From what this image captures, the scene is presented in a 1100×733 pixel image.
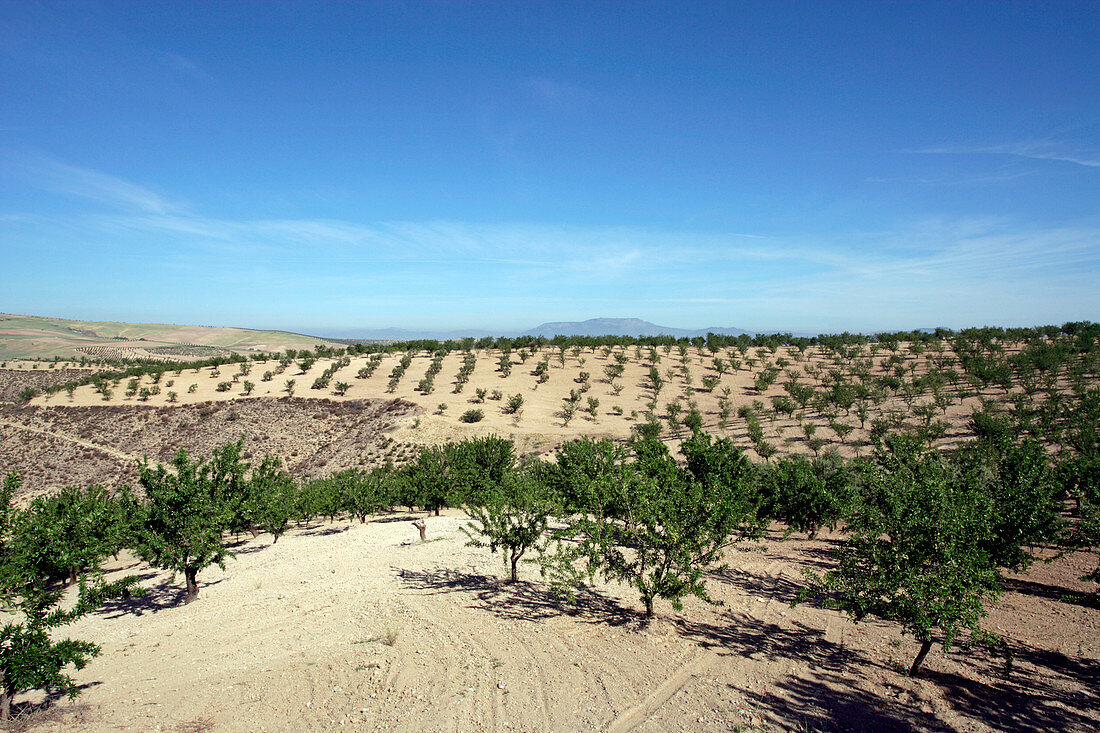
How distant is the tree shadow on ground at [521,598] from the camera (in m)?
13.5

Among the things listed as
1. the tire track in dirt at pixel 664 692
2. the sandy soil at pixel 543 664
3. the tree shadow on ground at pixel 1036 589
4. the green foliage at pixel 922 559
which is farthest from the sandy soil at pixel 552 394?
the green foliage at pixel 922 559

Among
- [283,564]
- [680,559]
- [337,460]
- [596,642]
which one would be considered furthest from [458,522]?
[337,460]

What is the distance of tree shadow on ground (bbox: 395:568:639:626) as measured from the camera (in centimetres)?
1349

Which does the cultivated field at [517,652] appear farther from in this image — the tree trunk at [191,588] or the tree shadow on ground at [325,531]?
the tree trunk at [191,588]

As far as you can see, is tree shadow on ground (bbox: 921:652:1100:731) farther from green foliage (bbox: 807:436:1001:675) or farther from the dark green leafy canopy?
the dark green leafy canopy

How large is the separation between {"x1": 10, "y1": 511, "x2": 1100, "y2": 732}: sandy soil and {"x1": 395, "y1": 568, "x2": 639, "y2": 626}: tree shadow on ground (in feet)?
0.25

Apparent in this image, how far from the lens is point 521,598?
14.7 meters

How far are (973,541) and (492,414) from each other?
149ft

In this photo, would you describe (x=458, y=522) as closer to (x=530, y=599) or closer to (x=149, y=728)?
(x=530, y=599)

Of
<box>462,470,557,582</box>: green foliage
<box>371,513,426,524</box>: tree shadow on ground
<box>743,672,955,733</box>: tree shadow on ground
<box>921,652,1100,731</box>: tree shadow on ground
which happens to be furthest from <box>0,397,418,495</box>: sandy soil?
<box>921,652,1100,731</box>: tree shadow on ground

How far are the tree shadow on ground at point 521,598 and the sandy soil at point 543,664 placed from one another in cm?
8

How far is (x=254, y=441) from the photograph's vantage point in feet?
160

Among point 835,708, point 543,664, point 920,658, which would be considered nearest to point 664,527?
point 543,664

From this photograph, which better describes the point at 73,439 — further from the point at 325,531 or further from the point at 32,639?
the point at 32,639
